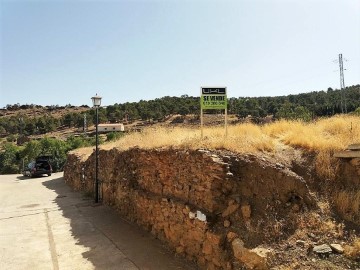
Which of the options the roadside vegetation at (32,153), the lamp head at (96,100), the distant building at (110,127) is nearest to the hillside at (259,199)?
the lamp head at (96,100)

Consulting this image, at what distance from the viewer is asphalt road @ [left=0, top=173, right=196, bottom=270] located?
801 cm

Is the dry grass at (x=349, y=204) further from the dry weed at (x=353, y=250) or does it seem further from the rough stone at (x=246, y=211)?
the rough stone at (x=246, y=211)

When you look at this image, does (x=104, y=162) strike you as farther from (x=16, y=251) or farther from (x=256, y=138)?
(x=256, y=138)

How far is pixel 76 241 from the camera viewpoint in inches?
384

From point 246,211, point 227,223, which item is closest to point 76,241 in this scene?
point 227,223

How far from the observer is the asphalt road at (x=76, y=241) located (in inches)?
315

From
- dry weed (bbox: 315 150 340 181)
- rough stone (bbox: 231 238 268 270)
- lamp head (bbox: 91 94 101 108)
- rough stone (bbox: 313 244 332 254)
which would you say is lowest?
rough stone (bbox: 231 238 268 270)

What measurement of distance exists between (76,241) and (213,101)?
5.73 metres

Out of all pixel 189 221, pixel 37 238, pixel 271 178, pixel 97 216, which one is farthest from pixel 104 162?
pixel 271 178

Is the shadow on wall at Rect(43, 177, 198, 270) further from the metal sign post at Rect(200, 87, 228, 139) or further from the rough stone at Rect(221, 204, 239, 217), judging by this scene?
the metal sign post at Rect(200, 87, 228, 139)

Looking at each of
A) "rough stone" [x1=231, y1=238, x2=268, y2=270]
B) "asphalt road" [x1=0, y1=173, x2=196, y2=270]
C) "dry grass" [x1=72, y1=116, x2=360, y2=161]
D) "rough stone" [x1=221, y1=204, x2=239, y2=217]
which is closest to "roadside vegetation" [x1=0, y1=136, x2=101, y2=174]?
"asphalt road" [x1=0, y1=173, x2=196, y2=270]

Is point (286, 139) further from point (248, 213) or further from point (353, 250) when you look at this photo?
point (353, 250)

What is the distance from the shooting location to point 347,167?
23.9 ft

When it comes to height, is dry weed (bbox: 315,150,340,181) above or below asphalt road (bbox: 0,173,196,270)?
above
